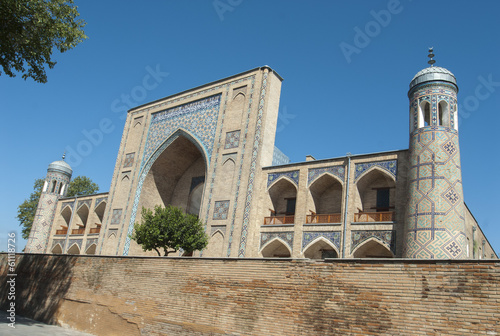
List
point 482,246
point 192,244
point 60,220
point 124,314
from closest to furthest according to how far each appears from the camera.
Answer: point 124,314 → point 192,244 → point 482,246 → point 60,220

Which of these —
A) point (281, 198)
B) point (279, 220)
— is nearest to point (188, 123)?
point (281, 198)

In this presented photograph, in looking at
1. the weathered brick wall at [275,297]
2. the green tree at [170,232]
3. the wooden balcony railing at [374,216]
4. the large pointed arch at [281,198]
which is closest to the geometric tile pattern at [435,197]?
the wooden balcony railing at [374,216]

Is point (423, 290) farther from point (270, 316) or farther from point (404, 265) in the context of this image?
point (270, 316)

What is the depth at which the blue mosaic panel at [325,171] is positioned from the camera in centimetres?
1353

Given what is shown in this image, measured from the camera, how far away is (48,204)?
952 inches

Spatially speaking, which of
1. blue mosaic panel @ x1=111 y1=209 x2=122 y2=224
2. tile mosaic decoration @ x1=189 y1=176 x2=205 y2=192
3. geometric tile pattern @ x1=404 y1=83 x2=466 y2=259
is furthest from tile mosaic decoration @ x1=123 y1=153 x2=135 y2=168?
geometric tile pattern @ x1=404 y1=83 x2=466 y2=259

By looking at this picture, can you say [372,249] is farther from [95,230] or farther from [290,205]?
[95,230]

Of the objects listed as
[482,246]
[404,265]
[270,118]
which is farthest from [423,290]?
[482,246]

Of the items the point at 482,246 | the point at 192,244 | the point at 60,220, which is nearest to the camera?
the point at 192,244

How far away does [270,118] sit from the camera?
626 inches

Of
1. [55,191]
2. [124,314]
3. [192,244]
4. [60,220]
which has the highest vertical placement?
[55,191]

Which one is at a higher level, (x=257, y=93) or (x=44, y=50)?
(x=257, y=93)

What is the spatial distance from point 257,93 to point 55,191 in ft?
49.5

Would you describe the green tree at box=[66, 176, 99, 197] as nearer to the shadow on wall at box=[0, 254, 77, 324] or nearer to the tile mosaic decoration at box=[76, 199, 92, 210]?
the tile mosaic decoration at box=[76, 199, 92, 210]
